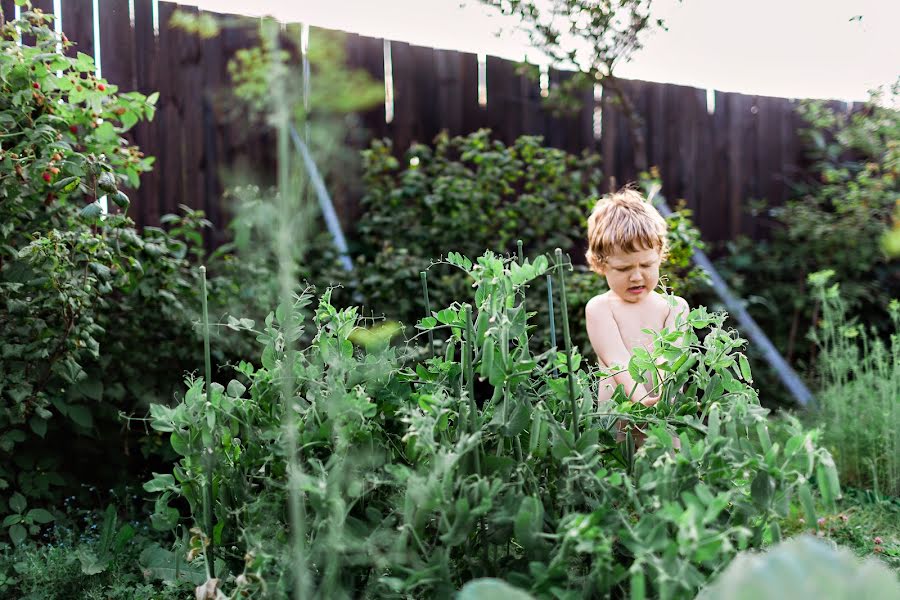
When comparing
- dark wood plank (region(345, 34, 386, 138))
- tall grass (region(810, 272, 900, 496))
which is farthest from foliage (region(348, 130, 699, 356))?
tall grass (region(810, 272, 900, 496))

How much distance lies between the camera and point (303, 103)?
0.92 metres

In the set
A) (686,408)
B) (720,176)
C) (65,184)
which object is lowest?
(686,408)

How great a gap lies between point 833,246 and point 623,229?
367cm

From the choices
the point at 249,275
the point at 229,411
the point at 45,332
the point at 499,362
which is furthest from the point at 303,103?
the point at 249,275

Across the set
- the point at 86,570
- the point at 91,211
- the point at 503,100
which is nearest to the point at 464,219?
the point at 503,100

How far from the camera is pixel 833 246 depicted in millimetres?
5551

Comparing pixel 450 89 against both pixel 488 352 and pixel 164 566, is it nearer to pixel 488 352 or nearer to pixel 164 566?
pixel 164 566

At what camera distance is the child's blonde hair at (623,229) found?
2.49m

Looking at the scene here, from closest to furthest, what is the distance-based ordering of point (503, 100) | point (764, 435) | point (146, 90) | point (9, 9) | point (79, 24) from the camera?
1. point (764, 435)
2. point (9, 9)
3. point (79, 24)
4. point (146, 90)
5. point (503, 100)

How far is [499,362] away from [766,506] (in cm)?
40

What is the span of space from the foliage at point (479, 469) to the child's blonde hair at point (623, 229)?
1120mm

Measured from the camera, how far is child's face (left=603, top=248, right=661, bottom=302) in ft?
8.29

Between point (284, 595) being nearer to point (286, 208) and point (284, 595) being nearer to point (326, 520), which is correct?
point (326, 520)

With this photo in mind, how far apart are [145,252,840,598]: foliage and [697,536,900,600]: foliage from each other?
0.89 ft
